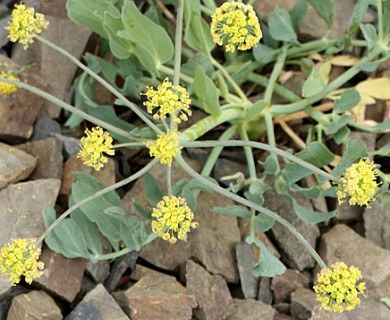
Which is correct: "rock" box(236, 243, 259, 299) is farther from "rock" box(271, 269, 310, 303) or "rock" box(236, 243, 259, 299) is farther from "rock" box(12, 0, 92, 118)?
"rock" box(12, 0, 92, 118)

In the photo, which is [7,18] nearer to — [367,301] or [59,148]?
[59,148]

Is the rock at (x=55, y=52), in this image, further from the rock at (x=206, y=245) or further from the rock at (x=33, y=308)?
the rock at (x=33, y=308)

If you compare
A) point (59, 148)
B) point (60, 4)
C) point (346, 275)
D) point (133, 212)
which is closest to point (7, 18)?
point (60, 4)

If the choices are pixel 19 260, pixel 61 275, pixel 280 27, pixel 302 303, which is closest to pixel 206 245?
pixel 302 303

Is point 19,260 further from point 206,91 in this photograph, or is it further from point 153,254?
point 206,91

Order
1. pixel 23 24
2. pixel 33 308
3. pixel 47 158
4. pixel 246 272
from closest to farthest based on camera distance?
1. pixel 23 24
2. pixel 33 308
3. pixel 246 272
4. pixel 47 158

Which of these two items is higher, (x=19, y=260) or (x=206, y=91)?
(x=206, y=91)

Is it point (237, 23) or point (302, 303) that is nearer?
point (237, 23)

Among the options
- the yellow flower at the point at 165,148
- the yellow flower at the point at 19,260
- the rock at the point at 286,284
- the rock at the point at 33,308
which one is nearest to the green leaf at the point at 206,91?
the yellow flower at the point at 165,148
